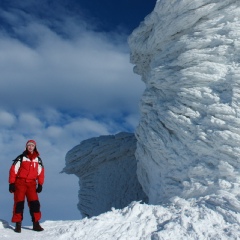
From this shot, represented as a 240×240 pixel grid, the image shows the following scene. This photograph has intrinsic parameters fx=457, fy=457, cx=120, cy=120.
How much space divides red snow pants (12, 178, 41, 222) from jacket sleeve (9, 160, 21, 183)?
0.13m

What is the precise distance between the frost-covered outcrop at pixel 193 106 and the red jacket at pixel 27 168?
2.96 metres

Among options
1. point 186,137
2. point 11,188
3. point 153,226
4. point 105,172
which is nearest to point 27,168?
point 11,188

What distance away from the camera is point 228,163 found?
9.61 metres

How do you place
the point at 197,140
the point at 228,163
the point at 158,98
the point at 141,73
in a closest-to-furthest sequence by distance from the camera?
the point at 228,163, the point at 197,140, the point at 158,98, the point at 141,73

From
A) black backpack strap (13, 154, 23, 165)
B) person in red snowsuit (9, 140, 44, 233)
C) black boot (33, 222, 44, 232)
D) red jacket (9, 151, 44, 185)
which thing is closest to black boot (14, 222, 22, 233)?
person in red snowsuit (9, 140, 44, 233)

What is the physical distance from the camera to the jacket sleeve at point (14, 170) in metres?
9.77

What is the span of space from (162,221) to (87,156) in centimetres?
934

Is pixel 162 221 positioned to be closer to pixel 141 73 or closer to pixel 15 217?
pixel 15 217

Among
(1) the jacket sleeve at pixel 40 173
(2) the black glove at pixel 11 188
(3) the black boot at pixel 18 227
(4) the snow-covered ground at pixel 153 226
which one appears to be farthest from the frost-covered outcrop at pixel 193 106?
(2) the black glove at pixel 11 188

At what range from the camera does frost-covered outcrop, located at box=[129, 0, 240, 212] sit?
9766 millimetres

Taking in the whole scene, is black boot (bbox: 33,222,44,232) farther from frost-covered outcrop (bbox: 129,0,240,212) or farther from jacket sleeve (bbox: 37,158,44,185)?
frost-covered outcrop (bbox: 129,0,240,212)

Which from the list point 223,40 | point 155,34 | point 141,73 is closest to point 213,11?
point 223,40

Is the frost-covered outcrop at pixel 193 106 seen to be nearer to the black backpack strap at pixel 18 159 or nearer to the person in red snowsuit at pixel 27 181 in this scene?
the person in red snowsuit at pixel 27 181

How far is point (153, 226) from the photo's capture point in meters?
8.75
